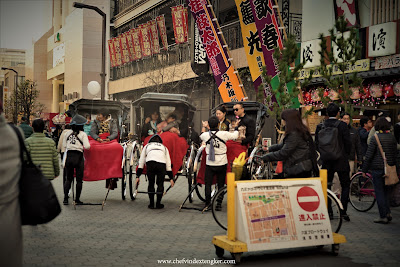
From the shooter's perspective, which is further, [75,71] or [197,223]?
[75,71]

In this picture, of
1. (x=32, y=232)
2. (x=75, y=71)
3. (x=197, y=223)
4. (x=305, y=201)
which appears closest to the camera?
(x=305, y=201)

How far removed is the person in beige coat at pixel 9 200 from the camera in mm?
2924

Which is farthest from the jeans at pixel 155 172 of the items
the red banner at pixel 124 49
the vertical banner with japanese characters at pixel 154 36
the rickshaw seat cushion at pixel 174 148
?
the red banner at pixel 124 49

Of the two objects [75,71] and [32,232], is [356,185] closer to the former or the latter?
[32,232]

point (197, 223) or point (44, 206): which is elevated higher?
point (44, 206)

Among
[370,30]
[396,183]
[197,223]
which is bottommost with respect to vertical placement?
[197,223]

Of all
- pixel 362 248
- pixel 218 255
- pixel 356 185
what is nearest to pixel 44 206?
pixel 218 255

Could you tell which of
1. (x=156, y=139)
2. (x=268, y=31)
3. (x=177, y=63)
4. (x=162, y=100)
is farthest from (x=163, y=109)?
(x=177, y=63)

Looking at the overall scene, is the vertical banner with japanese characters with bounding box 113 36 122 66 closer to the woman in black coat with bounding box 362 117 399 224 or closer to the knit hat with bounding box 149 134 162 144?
the knit hat with bounding box 149 134 162 144

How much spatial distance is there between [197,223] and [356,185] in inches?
161

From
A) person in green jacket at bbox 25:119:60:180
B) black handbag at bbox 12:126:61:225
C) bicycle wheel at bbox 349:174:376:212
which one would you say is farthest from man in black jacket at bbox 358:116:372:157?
black handbag at bbox 12:126:61:225

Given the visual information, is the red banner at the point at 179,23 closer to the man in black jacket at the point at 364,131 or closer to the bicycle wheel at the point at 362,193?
the man in black jacket at the point at 364,131

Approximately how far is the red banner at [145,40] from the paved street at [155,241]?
22.1 meters

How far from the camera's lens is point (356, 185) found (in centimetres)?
1167
